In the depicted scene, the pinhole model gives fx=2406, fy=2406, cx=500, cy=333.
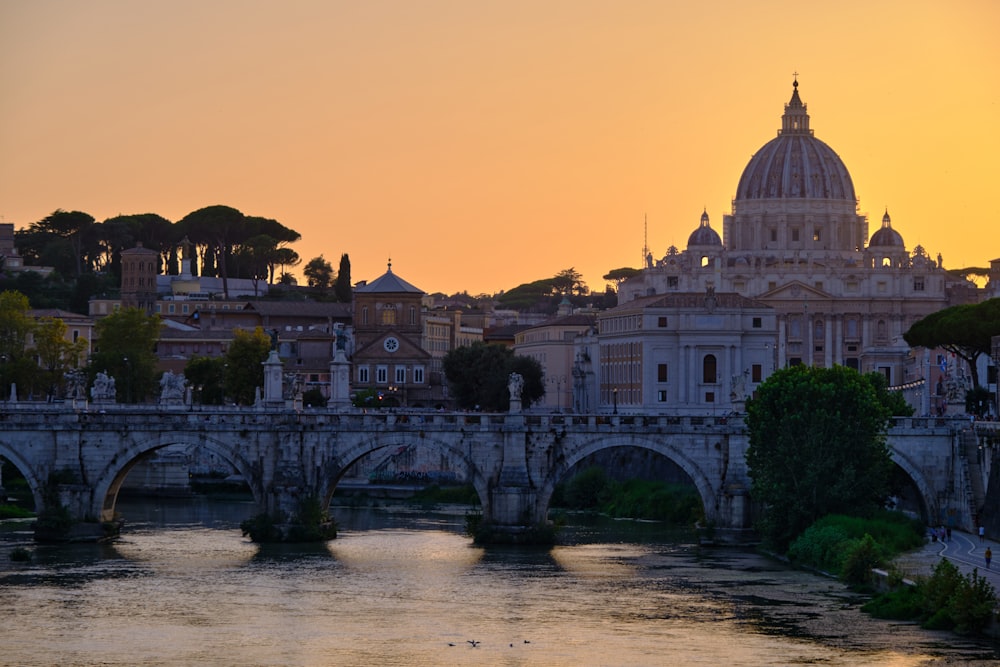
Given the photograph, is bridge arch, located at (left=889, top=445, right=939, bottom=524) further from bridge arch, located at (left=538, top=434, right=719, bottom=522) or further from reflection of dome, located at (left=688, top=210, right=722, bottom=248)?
reflection of dome, located at (left=688, top=210, right=722, bottom=248)

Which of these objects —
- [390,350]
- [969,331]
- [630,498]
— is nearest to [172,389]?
[630,498]

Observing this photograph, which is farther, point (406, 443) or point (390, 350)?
point (390, 350)

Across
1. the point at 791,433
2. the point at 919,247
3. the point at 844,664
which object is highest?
the point at 919,247

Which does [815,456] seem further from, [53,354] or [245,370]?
[53,354]

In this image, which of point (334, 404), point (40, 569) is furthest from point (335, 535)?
point (40, 569)

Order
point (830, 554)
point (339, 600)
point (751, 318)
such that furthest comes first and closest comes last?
point (751, 318), point (830, 554), point (339, 600)

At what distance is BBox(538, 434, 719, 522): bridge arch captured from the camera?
266 ft

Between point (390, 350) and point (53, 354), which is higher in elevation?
point (390, 350)

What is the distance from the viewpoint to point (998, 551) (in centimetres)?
7050

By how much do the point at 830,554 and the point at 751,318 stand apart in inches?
2786

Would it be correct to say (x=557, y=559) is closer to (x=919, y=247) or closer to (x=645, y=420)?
(x=645, y=420)

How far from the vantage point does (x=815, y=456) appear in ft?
248

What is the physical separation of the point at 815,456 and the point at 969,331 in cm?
3918

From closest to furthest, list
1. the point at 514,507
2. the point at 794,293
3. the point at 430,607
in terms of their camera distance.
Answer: the point at 430,607 → the point at 514,507 → the point at 794,293
